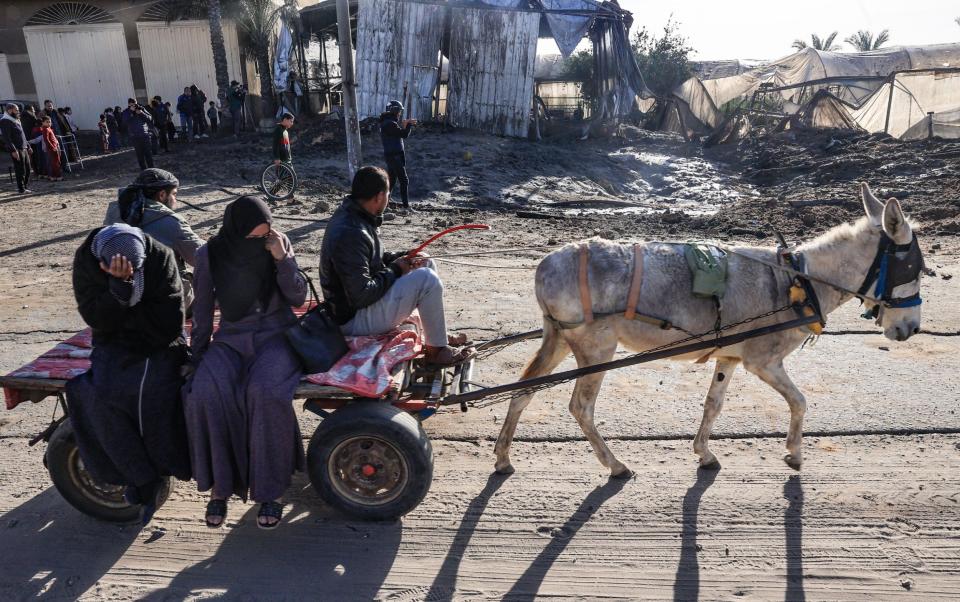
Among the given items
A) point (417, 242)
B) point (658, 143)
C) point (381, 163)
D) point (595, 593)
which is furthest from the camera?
point (658, 143)

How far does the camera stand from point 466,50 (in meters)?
21.1

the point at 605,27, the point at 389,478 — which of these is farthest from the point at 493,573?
the point at 605,27

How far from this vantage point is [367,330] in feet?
14.1

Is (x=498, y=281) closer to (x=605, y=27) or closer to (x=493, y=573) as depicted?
(x=493, y=573)

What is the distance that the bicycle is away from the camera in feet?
44.9

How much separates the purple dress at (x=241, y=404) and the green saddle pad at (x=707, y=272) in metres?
2.45

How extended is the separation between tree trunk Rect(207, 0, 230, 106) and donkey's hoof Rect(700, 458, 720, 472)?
2112 cm

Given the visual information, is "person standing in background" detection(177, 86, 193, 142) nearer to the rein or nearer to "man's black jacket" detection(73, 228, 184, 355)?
"man's black jacket" detection(73, 228, 184, 355)

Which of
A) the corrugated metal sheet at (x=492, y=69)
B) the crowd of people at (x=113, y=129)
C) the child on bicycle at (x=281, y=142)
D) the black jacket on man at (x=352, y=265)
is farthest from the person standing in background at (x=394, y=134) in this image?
the black jacket on man at (x=352, y=265)

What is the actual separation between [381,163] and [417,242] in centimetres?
656

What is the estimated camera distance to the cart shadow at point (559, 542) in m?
3.61

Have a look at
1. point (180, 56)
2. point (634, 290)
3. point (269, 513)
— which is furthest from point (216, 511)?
point (180, 56)

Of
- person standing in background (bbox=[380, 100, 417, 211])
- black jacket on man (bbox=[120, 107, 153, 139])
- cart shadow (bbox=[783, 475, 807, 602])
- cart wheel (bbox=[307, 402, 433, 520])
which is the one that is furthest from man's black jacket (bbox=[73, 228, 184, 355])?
black jacket on man (bbox=[120, 107, 153, 139])

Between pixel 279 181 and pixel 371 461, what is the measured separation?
10.9m
